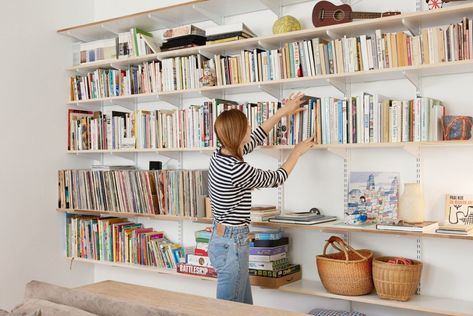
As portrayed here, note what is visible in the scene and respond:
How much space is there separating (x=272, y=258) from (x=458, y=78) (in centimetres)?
139

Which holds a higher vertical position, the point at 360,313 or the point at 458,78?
the point at 458,78

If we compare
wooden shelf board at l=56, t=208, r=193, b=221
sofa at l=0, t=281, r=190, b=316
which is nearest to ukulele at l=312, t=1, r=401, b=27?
wooden shelf board at l=56, t=208, r=193, b=221

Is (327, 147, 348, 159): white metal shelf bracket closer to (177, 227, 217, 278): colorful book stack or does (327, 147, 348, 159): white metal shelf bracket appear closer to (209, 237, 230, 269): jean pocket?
(209, 237, 230, 269): jean pocket

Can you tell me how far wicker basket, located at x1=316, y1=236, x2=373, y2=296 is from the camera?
290 centimetres

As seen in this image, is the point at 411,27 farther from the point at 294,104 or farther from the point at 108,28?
the point at 108,28

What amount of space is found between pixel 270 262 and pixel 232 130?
84cm

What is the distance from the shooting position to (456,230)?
8.68 feet

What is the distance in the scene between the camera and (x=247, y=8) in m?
3.52

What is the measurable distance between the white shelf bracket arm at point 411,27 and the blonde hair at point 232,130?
945 mm

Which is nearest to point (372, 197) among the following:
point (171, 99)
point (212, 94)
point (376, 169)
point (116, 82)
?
point (376, 169)

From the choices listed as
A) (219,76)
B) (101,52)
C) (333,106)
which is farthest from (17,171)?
(333,106)

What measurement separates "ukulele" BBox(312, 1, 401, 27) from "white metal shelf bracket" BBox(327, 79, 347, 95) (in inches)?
12.3

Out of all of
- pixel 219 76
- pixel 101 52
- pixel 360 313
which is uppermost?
pixel 101 52

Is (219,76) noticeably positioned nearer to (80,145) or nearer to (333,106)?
(333,106)
